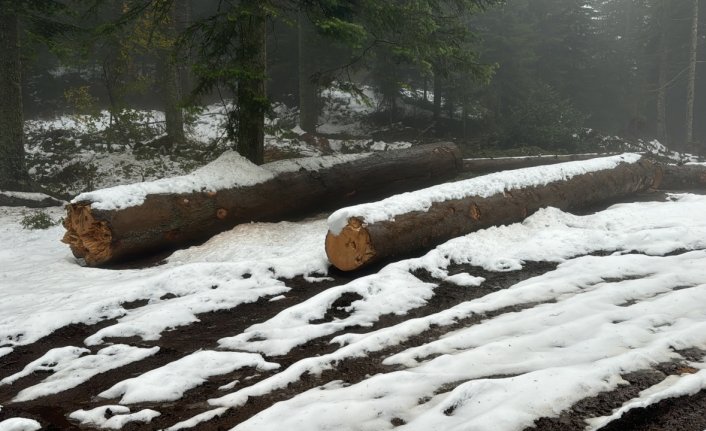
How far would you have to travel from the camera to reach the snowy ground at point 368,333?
326 cm

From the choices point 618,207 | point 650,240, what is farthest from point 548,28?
point 650,240

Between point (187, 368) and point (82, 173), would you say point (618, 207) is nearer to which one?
point (187, 368)

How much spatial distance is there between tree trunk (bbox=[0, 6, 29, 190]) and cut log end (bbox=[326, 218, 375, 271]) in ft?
31.1

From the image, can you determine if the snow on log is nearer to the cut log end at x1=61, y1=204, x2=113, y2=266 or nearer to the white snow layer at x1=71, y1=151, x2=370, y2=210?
the cut log end at x1=61, y1=204, x2=113, y2=266

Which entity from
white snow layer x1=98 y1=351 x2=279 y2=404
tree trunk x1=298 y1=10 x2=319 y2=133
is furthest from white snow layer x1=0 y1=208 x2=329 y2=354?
→ tree trunk x1=298 y1=10 x2=319 y2=133

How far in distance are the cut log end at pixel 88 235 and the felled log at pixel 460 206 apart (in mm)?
3151

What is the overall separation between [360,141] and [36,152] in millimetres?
10971

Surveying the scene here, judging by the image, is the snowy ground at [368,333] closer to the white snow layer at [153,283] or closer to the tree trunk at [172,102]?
the white snow layer at [153,283]

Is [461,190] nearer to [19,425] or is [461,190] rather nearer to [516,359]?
[516,359]

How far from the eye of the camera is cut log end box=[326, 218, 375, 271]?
637cm

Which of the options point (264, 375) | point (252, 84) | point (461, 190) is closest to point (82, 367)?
point (264, 375)

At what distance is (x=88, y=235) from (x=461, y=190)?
5454 millimetres

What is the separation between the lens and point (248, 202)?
832 centimetres

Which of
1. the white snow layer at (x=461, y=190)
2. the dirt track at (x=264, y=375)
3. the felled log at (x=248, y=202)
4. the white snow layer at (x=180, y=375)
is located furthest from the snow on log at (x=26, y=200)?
the white snow layer at (x=180, y=375)
